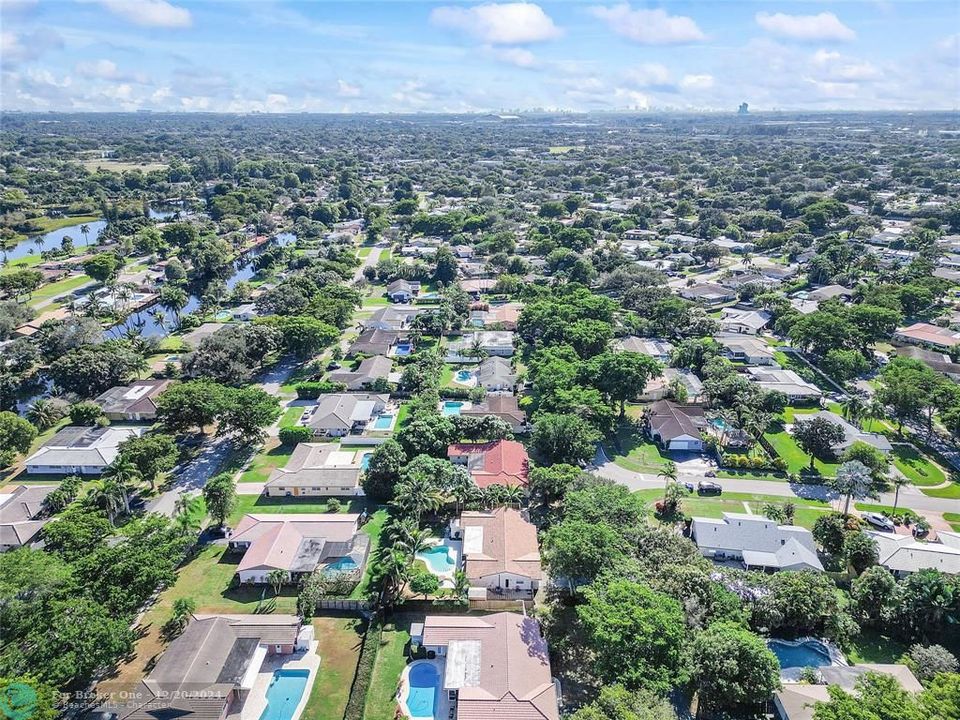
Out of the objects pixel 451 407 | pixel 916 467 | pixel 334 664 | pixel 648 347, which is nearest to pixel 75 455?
pixel 334 664

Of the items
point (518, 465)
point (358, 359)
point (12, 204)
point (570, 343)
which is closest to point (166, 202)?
point (12, 204)

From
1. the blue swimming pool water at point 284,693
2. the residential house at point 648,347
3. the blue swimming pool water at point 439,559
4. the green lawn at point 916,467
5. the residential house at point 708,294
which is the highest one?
the residential house at point 708,294

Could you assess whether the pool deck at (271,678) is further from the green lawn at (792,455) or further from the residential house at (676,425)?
the green lawn at (792,455)

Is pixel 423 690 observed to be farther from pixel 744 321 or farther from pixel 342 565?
pixel 744 321

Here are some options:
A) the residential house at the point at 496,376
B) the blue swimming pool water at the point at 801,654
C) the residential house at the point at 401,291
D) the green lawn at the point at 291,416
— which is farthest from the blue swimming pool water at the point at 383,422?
the residential house at the point at 401,291

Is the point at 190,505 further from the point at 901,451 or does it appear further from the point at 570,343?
the point at 901,451

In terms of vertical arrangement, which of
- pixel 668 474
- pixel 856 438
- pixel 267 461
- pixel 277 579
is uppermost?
pixel 668 474
